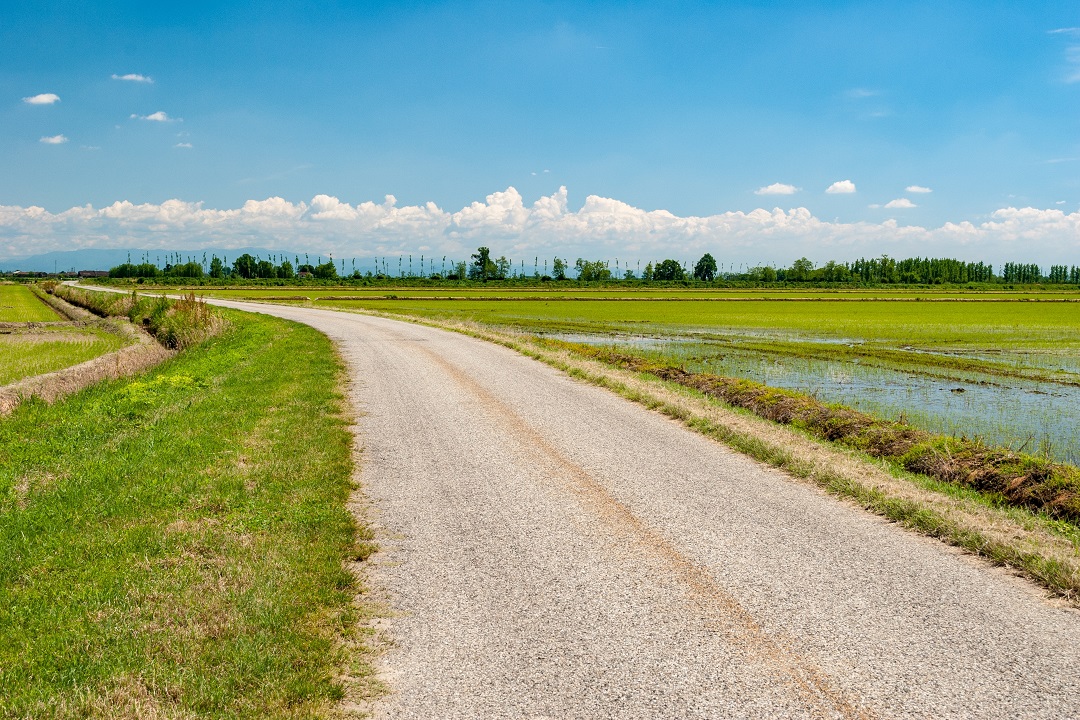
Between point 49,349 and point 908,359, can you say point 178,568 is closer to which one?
point 49,349

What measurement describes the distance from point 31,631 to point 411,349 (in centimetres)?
2165

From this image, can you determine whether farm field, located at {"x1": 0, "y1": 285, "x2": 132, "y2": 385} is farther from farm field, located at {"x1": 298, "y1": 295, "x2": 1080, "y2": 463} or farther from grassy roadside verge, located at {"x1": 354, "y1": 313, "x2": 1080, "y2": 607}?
farm field, located at {"x1": 298, "y1": 295, "x2": 1080, "y2": 463}

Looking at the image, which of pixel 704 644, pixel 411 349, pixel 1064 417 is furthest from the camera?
pixel 411 349

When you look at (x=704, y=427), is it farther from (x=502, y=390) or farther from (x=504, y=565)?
(x=504, y=565)

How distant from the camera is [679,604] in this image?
229 inches

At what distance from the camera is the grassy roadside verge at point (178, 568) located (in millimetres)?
4617

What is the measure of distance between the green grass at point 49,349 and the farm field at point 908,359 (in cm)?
2027

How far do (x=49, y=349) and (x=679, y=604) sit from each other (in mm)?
28190

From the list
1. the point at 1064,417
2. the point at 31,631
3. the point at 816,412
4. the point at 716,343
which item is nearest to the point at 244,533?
the point at 31,631

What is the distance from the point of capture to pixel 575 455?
35.9 ft

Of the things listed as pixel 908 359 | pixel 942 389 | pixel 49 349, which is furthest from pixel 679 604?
pixel 49 349

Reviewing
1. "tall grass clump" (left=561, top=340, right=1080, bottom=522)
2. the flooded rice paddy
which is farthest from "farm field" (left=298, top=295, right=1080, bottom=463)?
"tall grass clump" (left=561, top=340, right=1080, bottom=522)

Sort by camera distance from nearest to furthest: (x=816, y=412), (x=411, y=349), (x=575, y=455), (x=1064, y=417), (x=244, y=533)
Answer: (x=244, y=533), (x=575, y=455), (x=816, y=412), (x=1064, y=417), (x=411, y=349)

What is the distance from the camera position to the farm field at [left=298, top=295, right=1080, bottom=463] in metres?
16.3
